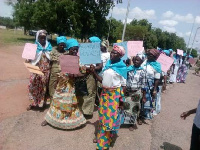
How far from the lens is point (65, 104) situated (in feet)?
11.4

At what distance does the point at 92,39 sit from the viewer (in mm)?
4391

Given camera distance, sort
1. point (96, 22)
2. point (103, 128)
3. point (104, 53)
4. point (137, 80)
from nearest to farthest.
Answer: point (103, 128)
point (137, 80)
point (104, 53)
point (96, 22)

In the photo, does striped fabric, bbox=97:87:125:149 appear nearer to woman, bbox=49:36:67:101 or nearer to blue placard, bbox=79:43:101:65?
blue placard, bbox=79:43:101:65

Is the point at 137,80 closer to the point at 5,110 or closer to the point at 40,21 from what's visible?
the point at 5,110

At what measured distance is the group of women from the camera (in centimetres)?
293

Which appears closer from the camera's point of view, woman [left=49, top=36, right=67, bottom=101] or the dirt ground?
the dirt ground

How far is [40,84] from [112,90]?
205 centimetres

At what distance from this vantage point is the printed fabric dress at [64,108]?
342 cm

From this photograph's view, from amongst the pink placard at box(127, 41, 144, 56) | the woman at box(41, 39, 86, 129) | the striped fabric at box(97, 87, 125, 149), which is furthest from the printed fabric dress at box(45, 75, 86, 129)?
the pink placard at box(127, 41, 144, 56)

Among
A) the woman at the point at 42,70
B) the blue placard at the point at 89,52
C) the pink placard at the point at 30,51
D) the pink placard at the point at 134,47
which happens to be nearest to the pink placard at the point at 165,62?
the pink placard at the point at 134,47

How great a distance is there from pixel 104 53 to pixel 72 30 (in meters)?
19.3

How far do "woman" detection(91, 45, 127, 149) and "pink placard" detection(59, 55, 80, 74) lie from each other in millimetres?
503

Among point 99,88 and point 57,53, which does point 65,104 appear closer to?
point 57,53

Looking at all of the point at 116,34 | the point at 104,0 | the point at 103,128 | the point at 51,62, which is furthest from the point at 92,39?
the point at 116,34
